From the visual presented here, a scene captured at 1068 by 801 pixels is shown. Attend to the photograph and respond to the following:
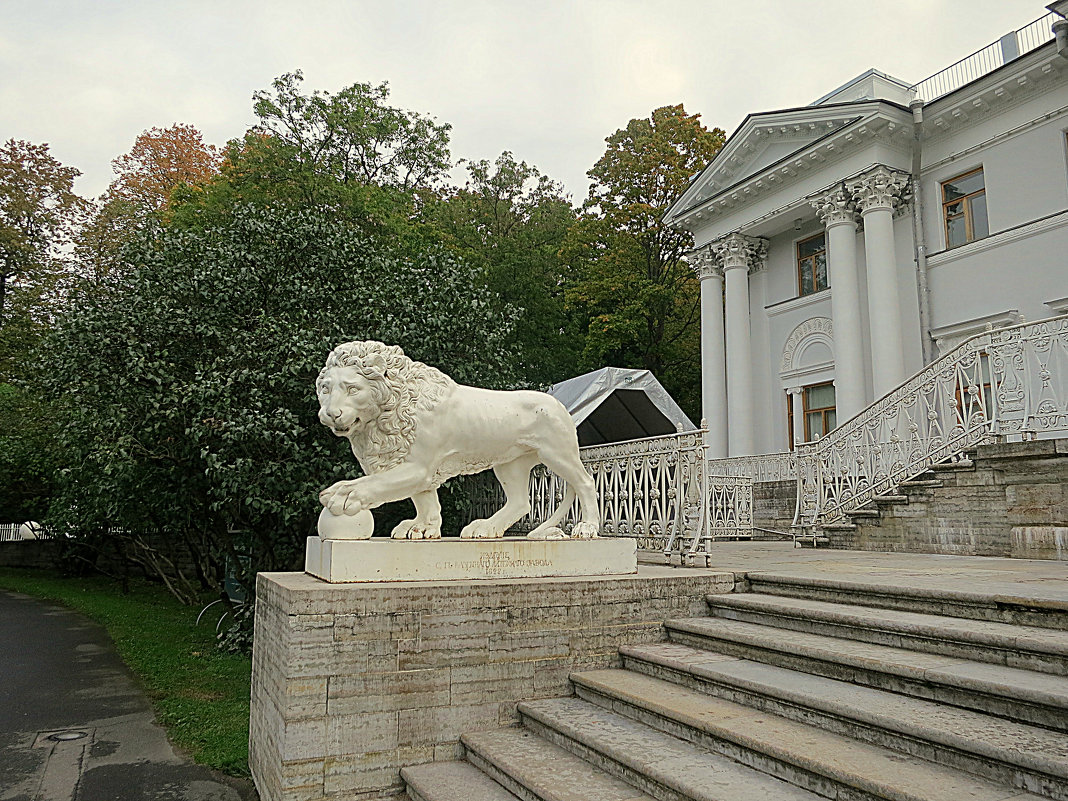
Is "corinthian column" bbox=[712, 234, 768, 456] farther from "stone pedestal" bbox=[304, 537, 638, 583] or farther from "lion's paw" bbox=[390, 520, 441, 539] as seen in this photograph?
"lion's paw" bbox=[390, 520, 441, 539]

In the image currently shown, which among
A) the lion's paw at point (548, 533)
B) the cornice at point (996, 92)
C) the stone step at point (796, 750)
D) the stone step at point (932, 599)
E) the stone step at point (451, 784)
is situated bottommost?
the stone step at point (451, 784)

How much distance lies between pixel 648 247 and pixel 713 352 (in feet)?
17.2

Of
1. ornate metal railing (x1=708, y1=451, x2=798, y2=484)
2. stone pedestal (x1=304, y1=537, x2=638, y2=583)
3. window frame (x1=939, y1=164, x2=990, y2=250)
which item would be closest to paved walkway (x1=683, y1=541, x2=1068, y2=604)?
stone pedestal (x1=304, y1=537, x2=638, y2=583)

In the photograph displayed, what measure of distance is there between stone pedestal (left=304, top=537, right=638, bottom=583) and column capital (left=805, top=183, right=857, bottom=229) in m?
15.0

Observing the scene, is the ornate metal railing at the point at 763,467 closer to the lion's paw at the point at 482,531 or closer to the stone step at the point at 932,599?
the stone step at the point at 932,599

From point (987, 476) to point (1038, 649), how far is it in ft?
17.8

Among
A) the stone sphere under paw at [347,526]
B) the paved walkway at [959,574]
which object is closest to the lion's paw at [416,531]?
the stone sphere under paw at [347,526]

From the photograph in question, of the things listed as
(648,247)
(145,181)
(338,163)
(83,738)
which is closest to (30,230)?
(145,181)

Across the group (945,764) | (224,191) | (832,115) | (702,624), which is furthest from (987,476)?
(224,191)

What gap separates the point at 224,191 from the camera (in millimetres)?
A: 14172

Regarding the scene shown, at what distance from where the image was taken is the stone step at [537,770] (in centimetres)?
293

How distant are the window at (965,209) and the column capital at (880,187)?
959 mm

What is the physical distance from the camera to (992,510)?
7617mm

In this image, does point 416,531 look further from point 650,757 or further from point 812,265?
point 812,265
